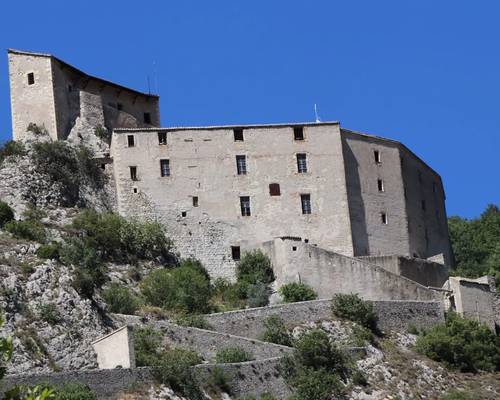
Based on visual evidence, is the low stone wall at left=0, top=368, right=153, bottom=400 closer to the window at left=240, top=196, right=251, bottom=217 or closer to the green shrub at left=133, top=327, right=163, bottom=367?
the green shrub at left=133, top=327, right=163, bottom=367

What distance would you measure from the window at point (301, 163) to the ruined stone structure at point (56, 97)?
30.2 feet

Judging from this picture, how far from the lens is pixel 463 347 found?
5469 cm

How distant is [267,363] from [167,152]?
18570 millimetres

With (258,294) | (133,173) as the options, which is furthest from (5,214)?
(258,294)

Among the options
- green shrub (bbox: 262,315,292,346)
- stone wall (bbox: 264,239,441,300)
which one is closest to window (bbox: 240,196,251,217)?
stone wall (bbox: 264,239,441,300)

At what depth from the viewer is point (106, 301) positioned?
178ft

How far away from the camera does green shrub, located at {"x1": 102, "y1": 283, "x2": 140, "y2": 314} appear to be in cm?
5400

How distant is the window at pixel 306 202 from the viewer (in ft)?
213

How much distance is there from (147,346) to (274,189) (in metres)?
17.3

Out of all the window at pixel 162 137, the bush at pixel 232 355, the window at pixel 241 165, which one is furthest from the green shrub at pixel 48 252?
the window at pixel 241 165

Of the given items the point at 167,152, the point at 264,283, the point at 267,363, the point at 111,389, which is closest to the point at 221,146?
the point at 167,152

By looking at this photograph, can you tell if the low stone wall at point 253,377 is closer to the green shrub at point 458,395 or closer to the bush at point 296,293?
the green shrub at point 458,395

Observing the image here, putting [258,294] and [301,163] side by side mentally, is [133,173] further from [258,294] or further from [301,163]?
[258,294]

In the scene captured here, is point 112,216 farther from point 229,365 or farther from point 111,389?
point 111,389
